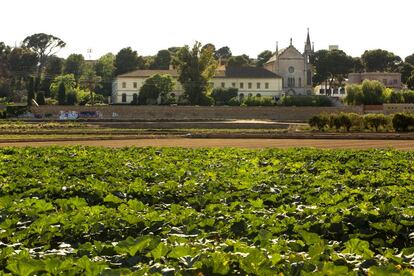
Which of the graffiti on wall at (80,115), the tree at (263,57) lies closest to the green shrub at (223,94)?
the graffiti on wall at (80,115)

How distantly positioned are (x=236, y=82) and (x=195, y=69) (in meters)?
19.1

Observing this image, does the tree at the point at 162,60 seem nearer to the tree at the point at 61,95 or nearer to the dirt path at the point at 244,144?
the tree at the point at 61,95

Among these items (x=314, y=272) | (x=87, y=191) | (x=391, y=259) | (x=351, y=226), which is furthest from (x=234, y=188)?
(x=314, y=272)

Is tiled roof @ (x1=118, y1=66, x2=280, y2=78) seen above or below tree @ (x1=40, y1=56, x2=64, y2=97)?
below

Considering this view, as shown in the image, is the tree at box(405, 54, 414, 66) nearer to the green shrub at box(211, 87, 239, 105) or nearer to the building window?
the building window

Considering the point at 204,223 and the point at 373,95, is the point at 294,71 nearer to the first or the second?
the point at 373,95

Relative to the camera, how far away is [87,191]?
39.8 feet

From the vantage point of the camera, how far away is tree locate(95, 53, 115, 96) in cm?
11350

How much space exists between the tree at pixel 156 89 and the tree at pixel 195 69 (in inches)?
83.8

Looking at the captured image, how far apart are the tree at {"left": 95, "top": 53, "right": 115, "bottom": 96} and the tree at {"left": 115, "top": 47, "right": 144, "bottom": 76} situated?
1089mm

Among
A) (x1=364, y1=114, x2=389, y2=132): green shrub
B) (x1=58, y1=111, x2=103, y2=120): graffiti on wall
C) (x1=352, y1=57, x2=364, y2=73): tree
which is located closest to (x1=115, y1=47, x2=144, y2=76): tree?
(x1=352, y1=57, x2=364, y2=73): tree

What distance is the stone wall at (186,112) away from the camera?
239 feet

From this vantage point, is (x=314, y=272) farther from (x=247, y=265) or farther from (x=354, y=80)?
(x=354, y=80)

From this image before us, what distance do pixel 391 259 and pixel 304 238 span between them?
1.13 m
